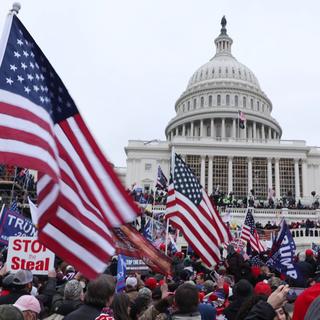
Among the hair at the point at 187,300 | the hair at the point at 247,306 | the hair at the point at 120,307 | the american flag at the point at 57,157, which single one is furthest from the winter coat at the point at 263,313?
the hair at the point at 120,307

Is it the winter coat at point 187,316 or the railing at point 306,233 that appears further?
the railing at point 306,233

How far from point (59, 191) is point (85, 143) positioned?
650 mm

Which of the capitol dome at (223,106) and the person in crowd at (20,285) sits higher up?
the capitol dome at (223,106)

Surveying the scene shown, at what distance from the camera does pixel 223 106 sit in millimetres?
84688

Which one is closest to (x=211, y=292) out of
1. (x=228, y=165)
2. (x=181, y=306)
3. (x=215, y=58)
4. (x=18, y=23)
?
(x=181, y=306)

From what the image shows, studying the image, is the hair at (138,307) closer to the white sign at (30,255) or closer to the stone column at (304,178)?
the white sign at (30,255)

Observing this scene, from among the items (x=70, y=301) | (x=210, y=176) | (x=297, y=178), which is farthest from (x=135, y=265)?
(x=297, y=178)

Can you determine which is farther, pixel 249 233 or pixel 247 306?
pixel 249 233

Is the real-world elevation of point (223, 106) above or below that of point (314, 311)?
above

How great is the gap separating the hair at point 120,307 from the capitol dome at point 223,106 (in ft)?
241

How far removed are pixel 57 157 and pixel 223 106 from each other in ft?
267

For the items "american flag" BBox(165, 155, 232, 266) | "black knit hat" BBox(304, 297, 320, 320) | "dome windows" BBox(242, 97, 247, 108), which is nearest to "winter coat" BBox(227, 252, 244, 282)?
"american flag" BBox(165, 155, 232, 266)

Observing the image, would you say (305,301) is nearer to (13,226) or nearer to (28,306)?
(28,306)

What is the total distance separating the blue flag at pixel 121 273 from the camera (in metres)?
6.67
